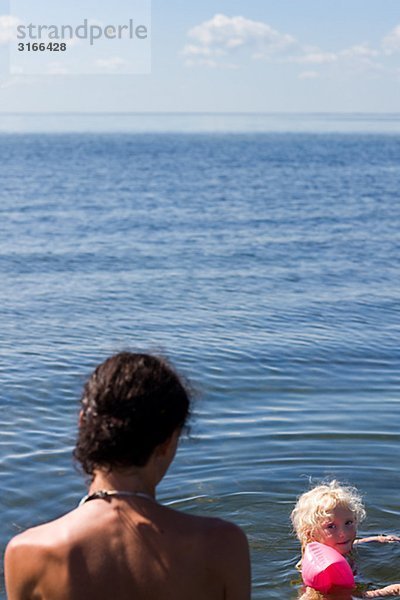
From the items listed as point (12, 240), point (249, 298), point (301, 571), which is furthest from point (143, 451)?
point (12, 240)

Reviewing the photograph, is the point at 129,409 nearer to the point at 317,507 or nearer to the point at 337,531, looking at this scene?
the point at 317,507

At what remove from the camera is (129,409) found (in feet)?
9.21

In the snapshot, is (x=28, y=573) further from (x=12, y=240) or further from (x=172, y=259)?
(x=12, y=240)

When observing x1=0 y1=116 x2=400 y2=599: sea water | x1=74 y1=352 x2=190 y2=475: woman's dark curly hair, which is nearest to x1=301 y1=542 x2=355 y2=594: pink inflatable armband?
x1=0 y1=116 x2=400 y2=599: sea water

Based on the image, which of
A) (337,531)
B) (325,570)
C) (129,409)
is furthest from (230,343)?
(129,409)

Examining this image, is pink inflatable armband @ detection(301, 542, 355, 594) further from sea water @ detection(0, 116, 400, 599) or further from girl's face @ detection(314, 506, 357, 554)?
sea water @ detection(0, 116, 400, 599)

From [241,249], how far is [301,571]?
16.6 m

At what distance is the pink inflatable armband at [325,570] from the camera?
619cm

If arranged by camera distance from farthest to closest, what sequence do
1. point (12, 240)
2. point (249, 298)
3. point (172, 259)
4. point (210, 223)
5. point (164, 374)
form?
1. point (210, 223)
2. point (12, 240)
3. point (172, 259)
4. point (249, 298)
5. point (164, 374)

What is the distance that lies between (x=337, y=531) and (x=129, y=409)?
4.01 meters

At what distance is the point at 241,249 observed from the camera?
905 inches

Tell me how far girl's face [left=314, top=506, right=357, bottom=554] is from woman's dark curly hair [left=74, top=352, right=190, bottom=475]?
12.5 feet

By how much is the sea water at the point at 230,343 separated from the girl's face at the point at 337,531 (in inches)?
14.5

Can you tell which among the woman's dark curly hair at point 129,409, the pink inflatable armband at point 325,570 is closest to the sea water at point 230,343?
the pink inflatable armband at point 325,570
